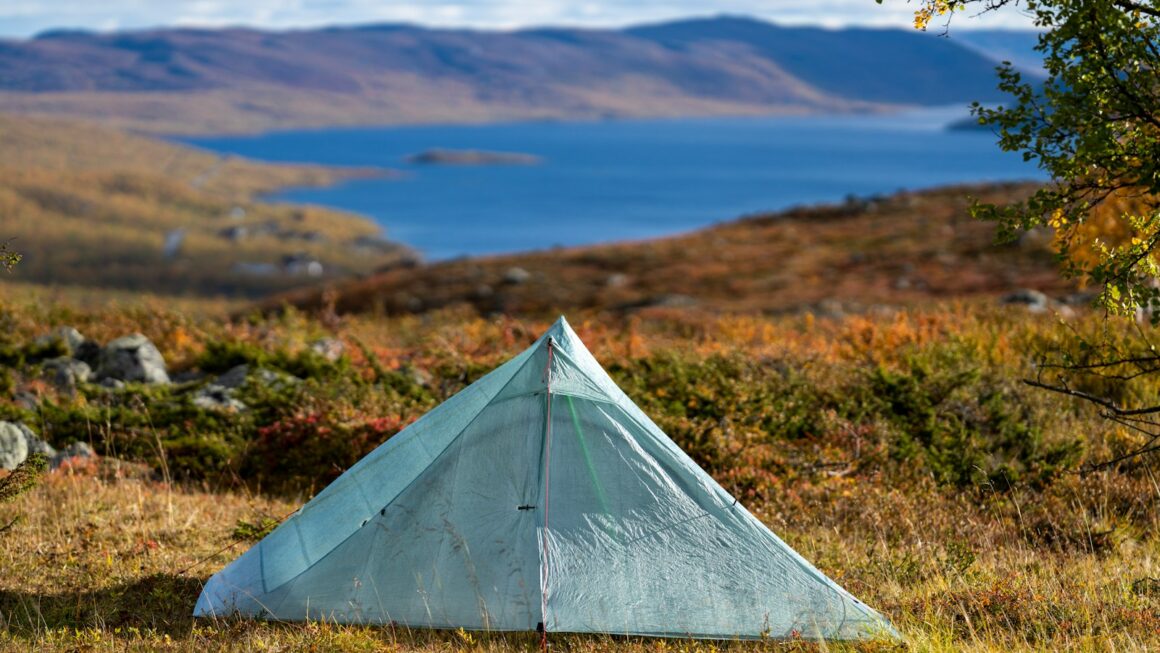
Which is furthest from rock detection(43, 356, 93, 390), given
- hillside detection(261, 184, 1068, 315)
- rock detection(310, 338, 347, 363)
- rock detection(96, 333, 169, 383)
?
hillside detection(261, 184, 1068, 315)

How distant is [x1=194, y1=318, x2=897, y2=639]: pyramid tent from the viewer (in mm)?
5723

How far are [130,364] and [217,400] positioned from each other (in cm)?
180

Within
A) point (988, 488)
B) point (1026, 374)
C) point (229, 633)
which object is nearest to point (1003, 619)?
point (988, 488)

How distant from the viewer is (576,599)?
18.8 feet

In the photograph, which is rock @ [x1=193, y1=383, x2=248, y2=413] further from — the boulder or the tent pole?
the tent pole

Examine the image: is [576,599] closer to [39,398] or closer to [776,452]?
[776,452]

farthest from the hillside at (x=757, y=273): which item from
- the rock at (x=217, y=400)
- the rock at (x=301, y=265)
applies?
the rock at (x=301, y=265)

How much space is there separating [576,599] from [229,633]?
188cm

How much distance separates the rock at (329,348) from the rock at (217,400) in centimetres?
153

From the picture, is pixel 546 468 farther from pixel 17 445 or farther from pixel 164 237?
pixel 164 237

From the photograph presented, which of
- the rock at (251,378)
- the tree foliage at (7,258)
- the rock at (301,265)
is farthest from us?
the rock at (301,265)

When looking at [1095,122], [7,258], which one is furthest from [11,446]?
[1095,122]

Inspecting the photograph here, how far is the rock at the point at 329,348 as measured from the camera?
1289cm

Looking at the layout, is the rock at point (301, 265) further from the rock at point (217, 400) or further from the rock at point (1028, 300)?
the rock at point (217, 400)
